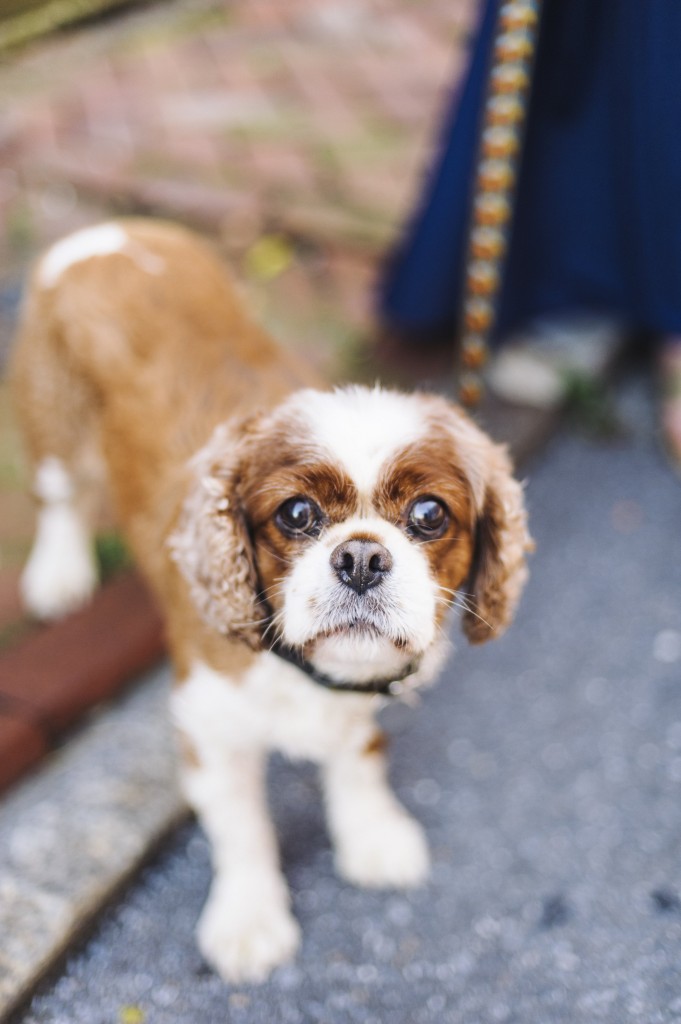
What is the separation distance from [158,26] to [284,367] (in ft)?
18.9

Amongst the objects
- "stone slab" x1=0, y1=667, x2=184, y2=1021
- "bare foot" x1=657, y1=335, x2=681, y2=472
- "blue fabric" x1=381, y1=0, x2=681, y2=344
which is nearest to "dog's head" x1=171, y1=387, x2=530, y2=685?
"stone slab" x1=0, y1=667, x2=184, y2=1021

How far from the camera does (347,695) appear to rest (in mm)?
2035

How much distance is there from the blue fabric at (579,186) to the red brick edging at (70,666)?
1828mm

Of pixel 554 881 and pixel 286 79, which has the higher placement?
pixel 286 79

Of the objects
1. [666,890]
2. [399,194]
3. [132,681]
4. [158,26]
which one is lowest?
[666,890]

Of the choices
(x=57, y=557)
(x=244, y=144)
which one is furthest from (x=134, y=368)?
(x=244, y=144)

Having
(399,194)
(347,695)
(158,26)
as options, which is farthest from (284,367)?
(158,26)

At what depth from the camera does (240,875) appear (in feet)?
7.42

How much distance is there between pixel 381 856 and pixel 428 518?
3.39 ft

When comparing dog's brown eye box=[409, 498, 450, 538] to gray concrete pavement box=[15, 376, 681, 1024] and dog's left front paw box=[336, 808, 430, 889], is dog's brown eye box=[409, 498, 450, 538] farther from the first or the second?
gray concrete pavement box=[15, 376, 681, 1024]

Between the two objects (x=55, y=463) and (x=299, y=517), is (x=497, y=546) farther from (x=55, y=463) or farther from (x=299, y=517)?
(x=55, y=463)

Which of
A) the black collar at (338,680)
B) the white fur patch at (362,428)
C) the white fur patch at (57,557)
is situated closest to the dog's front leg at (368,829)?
the black collar at (338,680)

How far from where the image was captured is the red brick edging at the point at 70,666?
2.49 meters

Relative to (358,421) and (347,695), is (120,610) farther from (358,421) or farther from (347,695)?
(358,421)
